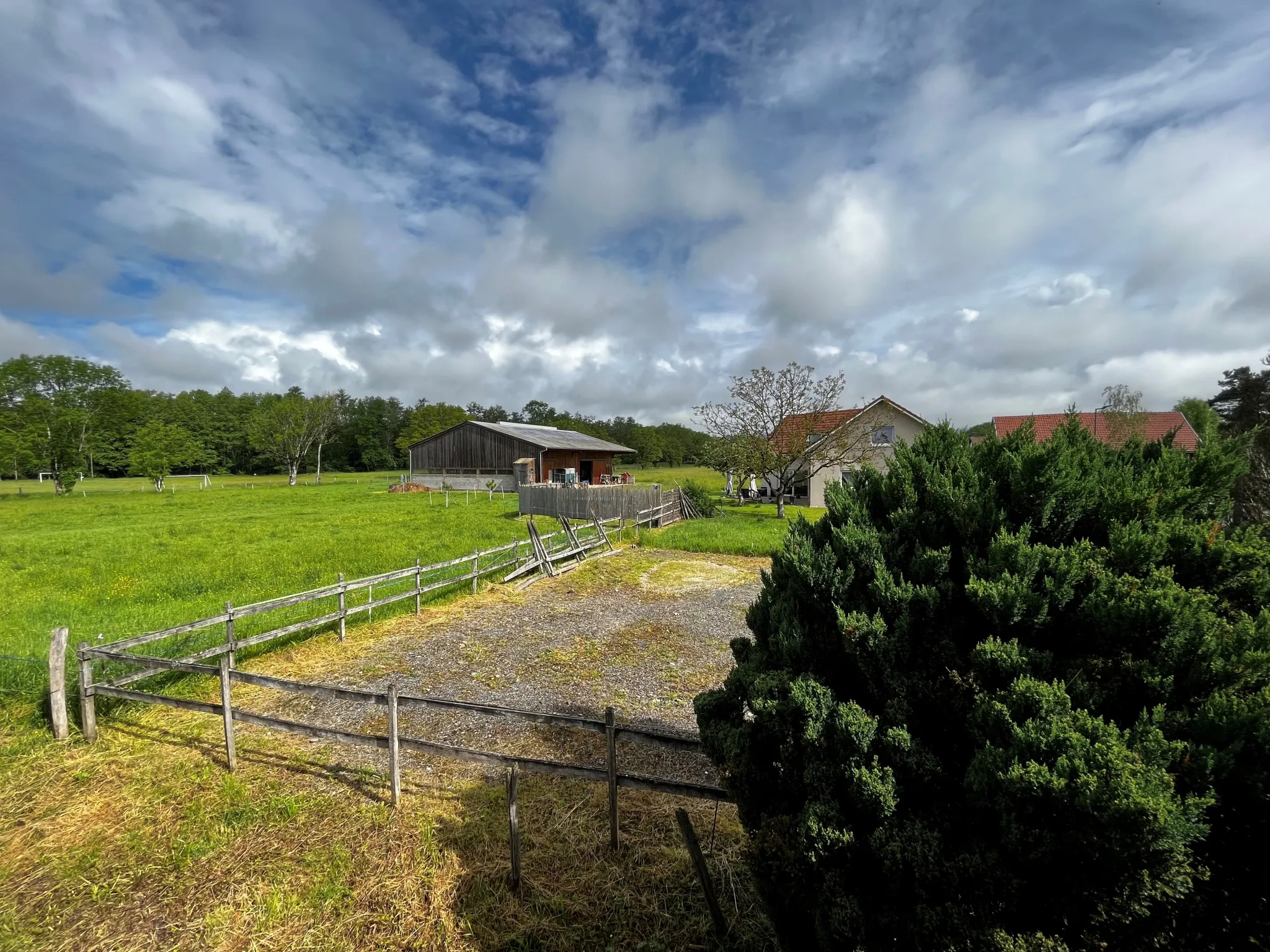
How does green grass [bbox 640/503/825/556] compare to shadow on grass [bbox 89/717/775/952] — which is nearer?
shadow on grass [bbox 89/717/775/952]

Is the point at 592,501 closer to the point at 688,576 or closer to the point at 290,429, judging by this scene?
the point at 688,576

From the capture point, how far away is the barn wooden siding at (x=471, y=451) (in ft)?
139

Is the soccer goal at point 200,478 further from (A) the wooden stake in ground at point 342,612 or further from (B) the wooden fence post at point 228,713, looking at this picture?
(B) the wooden fence post at point 228,713

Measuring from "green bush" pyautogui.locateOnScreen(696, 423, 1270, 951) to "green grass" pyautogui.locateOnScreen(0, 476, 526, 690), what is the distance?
9.72 metres

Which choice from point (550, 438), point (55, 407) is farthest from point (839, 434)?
point (55, 407)

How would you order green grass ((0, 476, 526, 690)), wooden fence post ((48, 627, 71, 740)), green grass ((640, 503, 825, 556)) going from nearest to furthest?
wooden fence post ((48, 627, 71, 740))
green grass ((0, 476, 526, 690))
green grass ((640, 503, 825, 556))

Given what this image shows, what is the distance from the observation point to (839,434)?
106 feet

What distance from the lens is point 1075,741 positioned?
2.06 metres

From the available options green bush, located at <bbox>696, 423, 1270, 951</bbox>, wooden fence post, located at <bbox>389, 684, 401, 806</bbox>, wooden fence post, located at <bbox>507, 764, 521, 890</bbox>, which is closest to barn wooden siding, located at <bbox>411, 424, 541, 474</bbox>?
wooden fence post, located at <bbox>389, 684, 401, 806</bbox>

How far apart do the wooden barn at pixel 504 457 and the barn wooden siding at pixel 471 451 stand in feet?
0.16

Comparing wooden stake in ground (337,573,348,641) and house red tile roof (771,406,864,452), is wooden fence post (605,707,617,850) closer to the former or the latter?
wooden stake in ground (337,573,348,641)

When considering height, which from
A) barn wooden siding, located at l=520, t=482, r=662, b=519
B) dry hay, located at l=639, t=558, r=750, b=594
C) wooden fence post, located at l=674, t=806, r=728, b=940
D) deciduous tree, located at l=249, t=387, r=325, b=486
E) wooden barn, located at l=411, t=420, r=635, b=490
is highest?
deciduous tree, located at l=249, t=387, r=325, b=486

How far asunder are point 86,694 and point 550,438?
135ft

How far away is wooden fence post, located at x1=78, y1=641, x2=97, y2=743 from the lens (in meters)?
6.09
